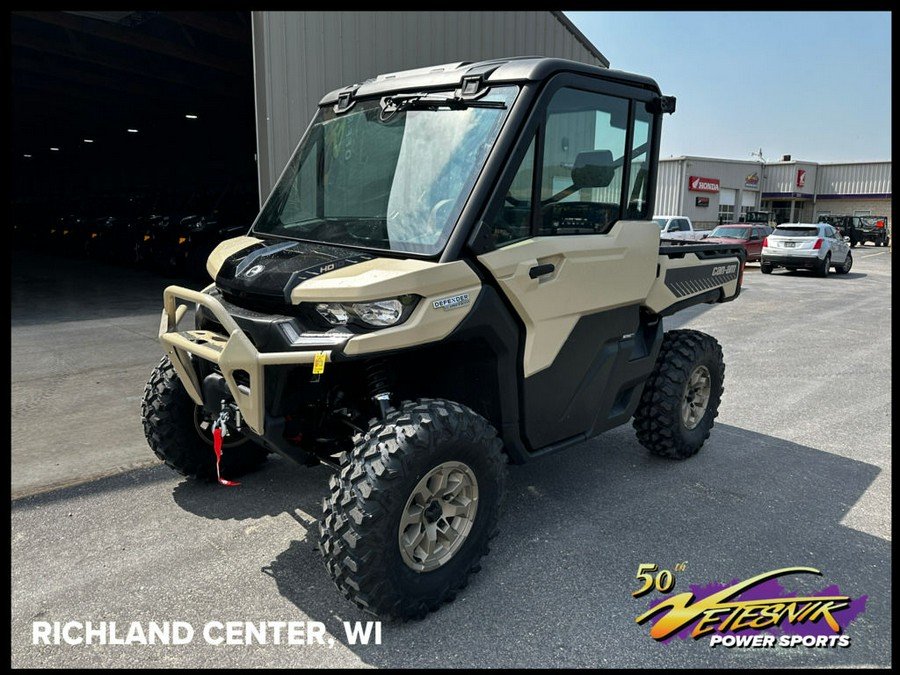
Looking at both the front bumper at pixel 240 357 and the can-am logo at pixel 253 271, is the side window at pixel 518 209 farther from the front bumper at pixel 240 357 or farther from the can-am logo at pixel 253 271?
the can-am logo at pixel 253 271

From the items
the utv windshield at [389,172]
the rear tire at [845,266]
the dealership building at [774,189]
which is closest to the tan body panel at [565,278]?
the utv windshield at [389,172]

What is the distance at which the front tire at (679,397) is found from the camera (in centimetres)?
458

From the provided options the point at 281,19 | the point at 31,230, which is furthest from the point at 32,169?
the point at 281,19

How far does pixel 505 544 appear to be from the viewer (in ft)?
11.7

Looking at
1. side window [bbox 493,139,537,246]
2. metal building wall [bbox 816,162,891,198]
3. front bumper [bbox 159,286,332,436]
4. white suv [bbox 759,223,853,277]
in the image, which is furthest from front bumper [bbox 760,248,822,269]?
metal building wall [bbox 816,162,891,198]

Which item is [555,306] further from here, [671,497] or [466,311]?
[671,497]

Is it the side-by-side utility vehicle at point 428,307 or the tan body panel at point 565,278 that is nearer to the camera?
the side-by-side utility vehicle at point 428,307

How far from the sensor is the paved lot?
279 centimetres

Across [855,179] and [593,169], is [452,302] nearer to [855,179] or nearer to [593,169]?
[593,169]

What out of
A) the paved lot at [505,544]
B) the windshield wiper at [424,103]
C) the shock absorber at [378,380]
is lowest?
the paved lot at [505,544]

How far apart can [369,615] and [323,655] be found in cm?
28

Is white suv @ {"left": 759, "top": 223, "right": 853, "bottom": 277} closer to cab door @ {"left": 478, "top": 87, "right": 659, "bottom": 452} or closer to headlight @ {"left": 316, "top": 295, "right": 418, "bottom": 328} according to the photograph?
cab door @ {"left": 478, "top": 87, "right": 659, "bottom": 452}

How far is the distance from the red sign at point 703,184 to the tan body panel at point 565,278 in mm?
40601

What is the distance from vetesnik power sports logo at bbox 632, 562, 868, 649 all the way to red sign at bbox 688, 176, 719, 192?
41.4 meters
